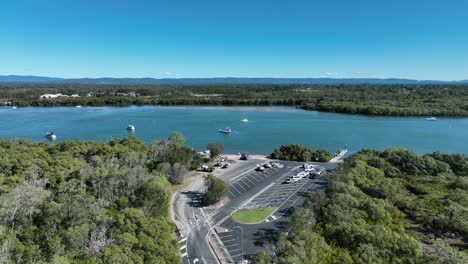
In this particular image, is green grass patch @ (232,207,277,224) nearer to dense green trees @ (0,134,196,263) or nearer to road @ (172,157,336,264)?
road @ (172,157,336,264)

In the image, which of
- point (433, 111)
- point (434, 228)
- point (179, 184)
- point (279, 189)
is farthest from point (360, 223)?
point (433, 111)

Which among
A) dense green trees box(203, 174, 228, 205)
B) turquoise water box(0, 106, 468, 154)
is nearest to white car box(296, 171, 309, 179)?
dense green trees box(203, 174, 228, 205)

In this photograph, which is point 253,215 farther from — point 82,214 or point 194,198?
point 82,214

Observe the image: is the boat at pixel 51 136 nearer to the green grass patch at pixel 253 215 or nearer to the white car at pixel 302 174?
the white car at pixel 302 174

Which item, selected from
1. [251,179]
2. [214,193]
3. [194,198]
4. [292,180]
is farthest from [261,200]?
[292,180]

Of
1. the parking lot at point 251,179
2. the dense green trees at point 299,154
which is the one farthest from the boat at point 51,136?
the dense green trees at point 299,154
